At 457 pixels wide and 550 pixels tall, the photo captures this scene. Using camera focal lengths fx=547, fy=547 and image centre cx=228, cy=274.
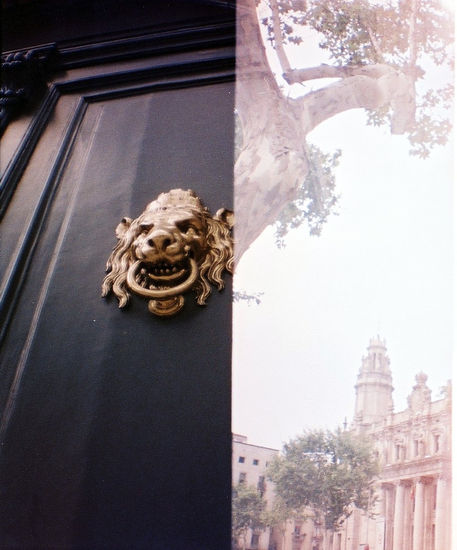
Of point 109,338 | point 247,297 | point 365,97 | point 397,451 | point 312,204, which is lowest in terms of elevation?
point 397,451

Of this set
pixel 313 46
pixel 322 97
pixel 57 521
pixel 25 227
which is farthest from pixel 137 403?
pixel 313 46

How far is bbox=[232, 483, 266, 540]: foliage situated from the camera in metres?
0.90

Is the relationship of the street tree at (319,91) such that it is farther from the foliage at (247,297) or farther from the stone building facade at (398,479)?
the stone building facade at (398,479)

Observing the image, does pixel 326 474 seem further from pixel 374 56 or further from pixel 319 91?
pixel 374 56

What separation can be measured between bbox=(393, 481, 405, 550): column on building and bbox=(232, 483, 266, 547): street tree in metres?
0.22

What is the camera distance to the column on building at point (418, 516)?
2.82 ft

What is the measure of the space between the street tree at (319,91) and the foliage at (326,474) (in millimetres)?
439

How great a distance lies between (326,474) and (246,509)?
16cm

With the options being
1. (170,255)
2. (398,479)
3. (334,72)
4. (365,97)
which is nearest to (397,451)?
(398,479)

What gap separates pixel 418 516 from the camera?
896 millimetres

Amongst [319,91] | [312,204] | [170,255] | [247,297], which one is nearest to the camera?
[170,255]

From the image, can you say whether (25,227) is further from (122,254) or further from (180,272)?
(180,272)

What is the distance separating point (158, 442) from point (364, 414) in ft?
1.22

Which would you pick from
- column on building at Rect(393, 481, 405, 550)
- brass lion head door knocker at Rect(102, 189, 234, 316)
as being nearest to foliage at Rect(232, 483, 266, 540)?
column on building at Rect(393, 481, 405, 550)
